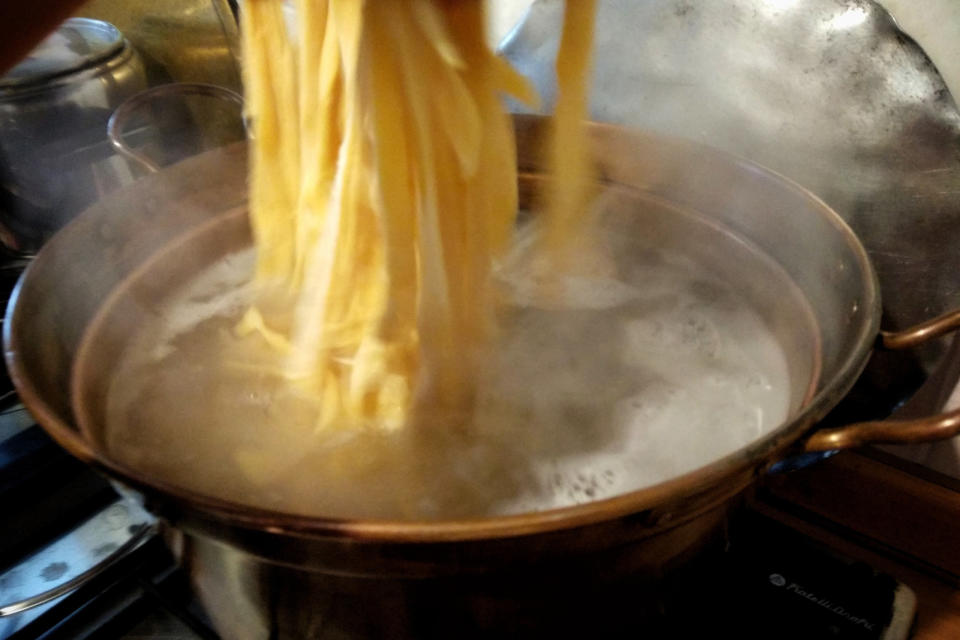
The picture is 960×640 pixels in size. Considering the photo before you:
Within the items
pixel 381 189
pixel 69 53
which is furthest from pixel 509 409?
pixel 69 53

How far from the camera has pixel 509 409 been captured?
785 mm

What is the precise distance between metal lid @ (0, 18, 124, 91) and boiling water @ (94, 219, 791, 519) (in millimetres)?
328

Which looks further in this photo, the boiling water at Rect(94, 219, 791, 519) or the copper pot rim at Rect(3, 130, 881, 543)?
the boiling water at Rect(94, 219, 791, 519)

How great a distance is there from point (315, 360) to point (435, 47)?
1.07ft

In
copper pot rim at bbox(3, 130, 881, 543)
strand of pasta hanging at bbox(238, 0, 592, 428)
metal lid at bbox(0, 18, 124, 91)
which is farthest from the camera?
metal lid at bbox(0, 18, 124, 91)


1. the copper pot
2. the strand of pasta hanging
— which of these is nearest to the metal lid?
the copper pot

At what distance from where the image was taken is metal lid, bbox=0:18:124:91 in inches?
38.1

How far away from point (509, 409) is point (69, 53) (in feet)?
2.51

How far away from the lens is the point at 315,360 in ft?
2.49

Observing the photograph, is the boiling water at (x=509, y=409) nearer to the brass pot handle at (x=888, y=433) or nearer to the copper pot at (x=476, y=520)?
the copper pot at (x=476, y=520)

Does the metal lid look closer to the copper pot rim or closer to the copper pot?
the copper pot

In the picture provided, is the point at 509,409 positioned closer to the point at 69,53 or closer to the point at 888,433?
the point at 888,433

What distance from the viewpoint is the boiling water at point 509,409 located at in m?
0.68

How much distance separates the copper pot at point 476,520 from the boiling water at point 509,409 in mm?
44
